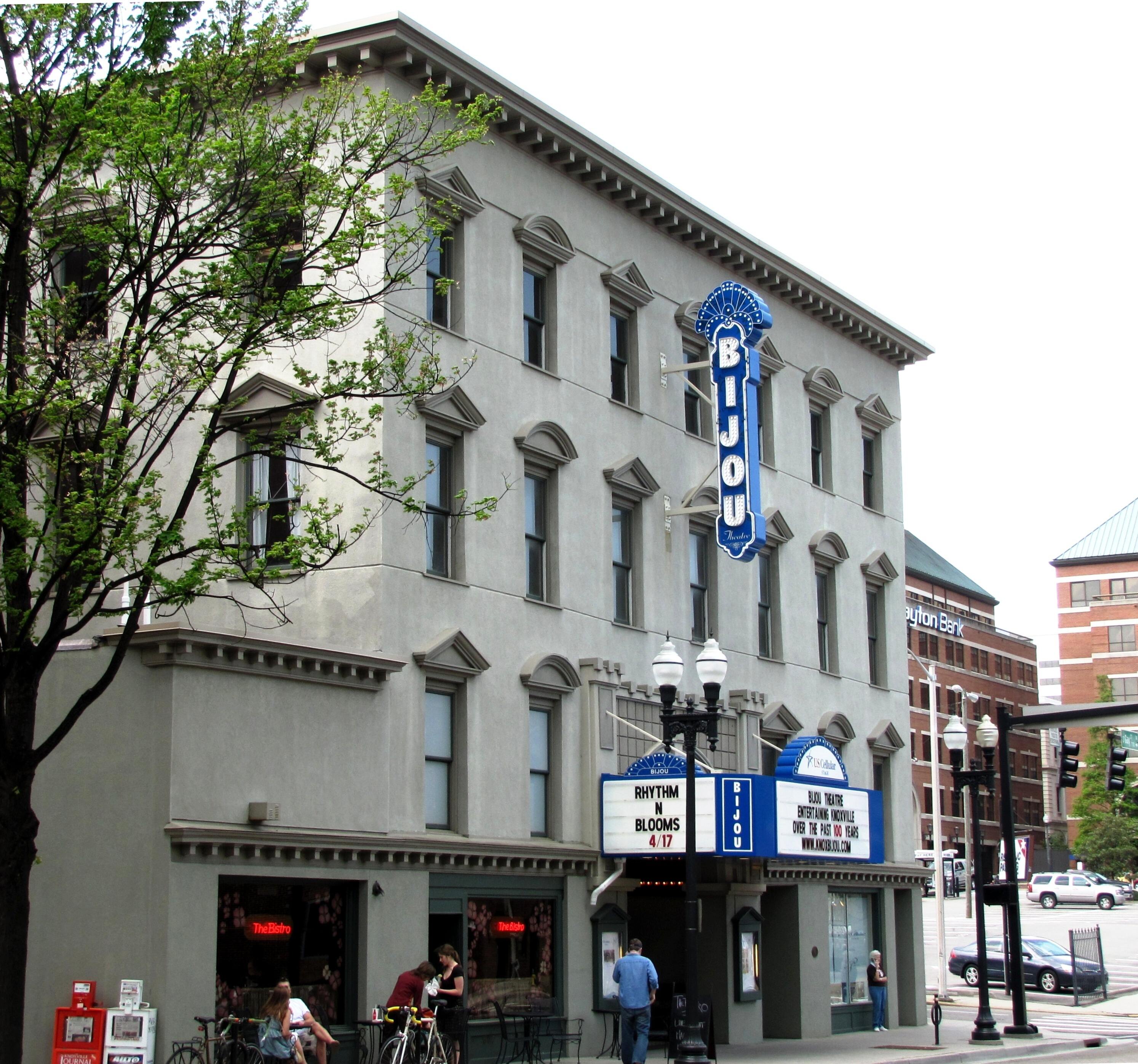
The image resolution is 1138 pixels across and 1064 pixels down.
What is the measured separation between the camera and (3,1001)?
54.9ft

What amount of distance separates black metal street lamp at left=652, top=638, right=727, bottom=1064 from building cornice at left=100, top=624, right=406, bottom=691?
12.7 ft

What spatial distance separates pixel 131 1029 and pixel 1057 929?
198 ft

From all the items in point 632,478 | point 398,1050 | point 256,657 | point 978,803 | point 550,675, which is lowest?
point 398,1050

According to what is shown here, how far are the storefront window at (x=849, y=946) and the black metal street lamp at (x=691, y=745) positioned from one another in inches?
512

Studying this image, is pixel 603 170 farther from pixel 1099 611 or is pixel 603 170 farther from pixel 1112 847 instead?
pixel 1099 611

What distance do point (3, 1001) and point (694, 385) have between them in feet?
60.7

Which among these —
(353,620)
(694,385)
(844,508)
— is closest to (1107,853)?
(844,508)

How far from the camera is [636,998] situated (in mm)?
24016

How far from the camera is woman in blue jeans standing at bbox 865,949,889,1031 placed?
35625 mm

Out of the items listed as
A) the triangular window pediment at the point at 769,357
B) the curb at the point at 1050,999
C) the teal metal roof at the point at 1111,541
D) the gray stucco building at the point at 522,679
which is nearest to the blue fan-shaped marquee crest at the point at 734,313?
the gray stucco building at the point at 522,679

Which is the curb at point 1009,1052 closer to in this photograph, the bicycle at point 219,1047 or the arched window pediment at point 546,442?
the arched window pediment at point 546,442

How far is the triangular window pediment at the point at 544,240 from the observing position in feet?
92.2

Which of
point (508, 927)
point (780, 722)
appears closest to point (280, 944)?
point (508, 927)

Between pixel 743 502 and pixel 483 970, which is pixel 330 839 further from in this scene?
pixel 743 502
